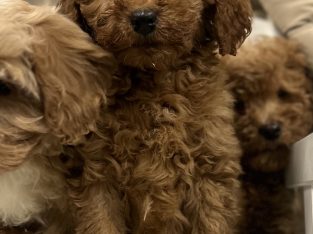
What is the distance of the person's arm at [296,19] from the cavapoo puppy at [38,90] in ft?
2.52

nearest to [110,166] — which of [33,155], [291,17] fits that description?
[33,155]

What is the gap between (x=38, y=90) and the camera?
1.35 metres

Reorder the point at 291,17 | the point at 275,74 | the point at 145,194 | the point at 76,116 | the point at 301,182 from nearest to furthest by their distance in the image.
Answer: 1. the point at 76,116
2. the point at 145,194
3. the point at 301,182
4. the point at 275,74
5. the point at 291,17

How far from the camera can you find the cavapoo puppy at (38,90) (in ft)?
4.37

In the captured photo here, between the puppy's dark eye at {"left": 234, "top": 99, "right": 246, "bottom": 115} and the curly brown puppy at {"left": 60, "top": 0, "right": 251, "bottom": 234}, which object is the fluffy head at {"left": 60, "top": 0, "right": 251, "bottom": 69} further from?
the puppy's dark eye at {"left": 234, "top": 99, "right": 246, "bottom": 115}

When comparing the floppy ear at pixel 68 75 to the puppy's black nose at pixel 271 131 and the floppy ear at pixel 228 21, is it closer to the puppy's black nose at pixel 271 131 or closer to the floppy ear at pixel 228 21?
the floppy ear at pixel 228 21

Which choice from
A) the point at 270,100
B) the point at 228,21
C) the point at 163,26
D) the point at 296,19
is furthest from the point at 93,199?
the point at 296,19

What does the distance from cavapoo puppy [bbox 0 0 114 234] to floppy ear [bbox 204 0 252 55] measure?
0.29 m

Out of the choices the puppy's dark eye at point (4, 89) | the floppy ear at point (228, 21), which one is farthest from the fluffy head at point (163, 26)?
the puppy's dark eye at point (4, 89)

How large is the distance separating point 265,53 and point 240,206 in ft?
1.68

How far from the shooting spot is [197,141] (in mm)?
1490

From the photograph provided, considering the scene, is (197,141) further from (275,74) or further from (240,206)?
(275,74)

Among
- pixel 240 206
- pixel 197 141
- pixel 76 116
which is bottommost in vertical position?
pixel 240 206

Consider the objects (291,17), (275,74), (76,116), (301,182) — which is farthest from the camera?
(291,17)
